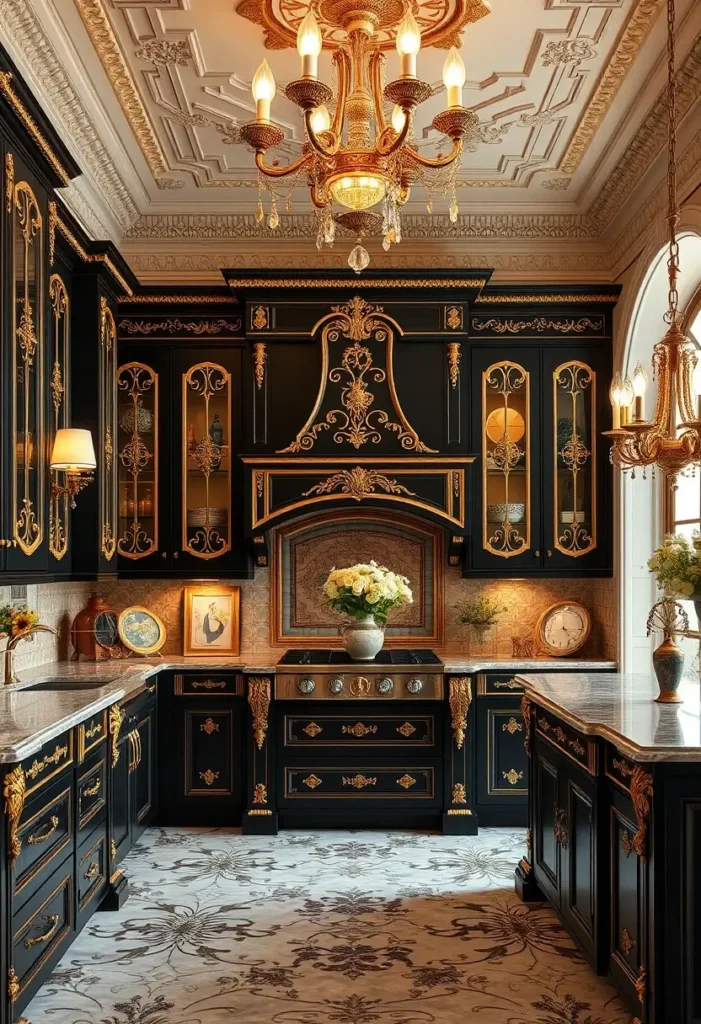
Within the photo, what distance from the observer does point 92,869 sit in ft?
13.8

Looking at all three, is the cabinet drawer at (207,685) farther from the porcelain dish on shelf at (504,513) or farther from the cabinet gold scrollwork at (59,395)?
the porcelain dish on shelf at (504,513)

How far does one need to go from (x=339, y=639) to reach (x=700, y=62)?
13.2 feet

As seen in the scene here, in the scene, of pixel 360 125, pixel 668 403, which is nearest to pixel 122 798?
pixel 668 403

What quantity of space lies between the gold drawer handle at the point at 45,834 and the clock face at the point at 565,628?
3.60 metres

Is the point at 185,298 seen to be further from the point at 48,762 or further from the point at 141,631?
the point at 48,762

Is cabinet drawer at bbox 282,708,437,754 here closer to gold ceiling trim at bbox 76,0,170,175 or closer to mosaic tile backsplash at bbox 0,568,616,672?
mosaic tile backsplash at bbox 0,568,616,672

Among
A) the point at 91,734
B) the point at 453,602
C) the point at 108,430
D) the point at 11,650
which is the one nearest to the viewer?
the point at 91,734

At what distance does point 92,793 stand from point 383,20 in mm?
3406

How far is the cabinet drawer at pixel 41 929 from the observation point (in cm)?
320

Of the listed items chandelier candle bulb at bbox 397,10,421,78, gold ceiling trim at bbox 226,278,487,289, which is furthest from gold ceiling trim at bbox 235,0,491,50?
gold ceiling trim at bbox 226,278,487,289

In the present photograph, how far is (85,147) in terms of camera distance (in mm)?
5105

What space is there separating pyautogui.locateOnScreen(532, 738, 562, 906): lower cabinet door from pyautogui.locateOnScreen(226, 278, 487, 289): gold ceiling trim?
2917mm

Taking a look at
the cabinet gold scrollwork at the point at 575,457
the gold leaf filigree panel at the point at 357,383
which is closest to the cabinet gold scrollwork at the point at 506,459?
Answer: the cabinet gold scrollwork at the point at 575,457

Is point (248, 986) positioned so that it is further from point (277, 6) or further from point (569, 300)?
point (569, 300)
